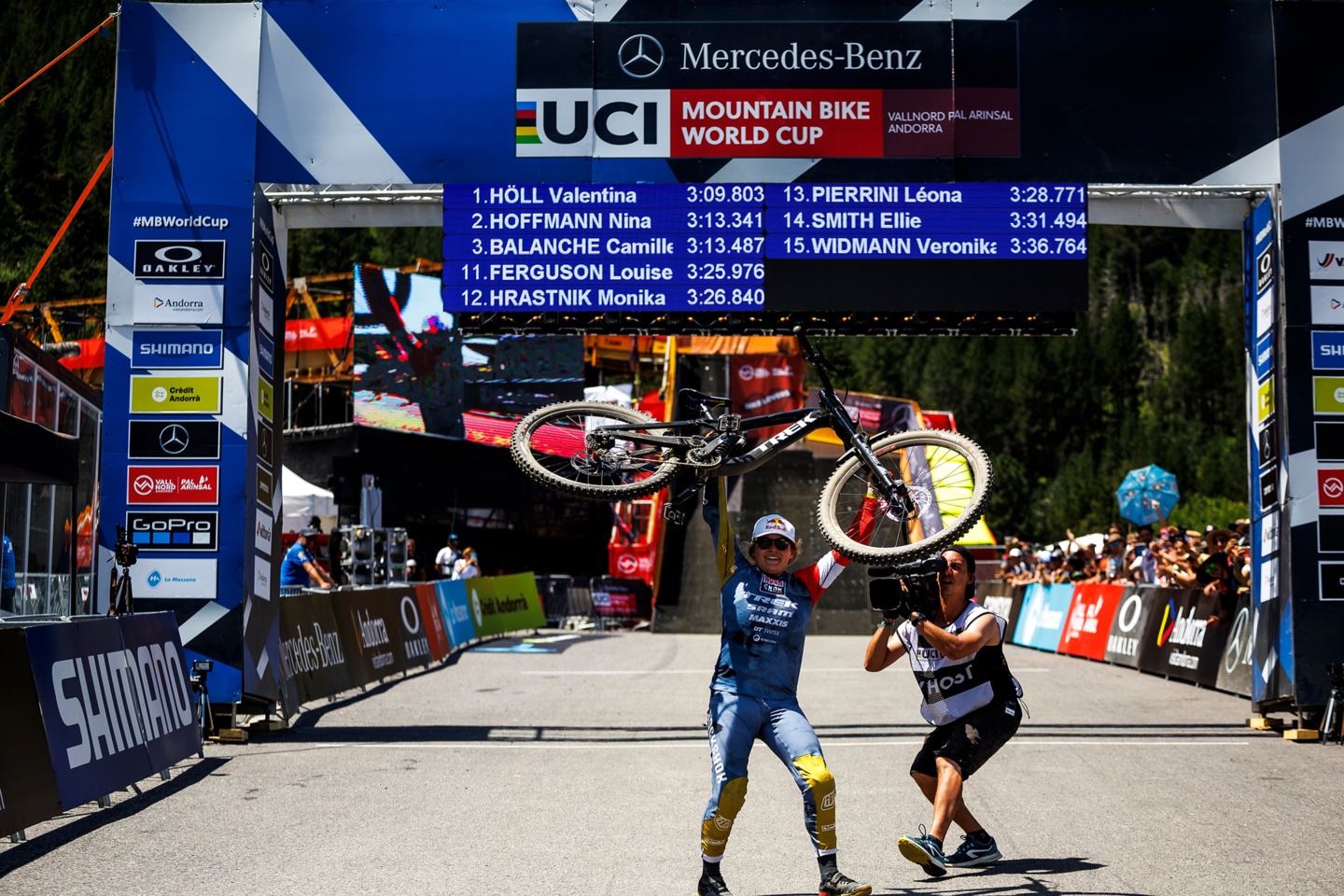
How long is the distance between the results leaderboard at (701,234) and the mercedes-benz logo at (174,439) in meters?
3.10

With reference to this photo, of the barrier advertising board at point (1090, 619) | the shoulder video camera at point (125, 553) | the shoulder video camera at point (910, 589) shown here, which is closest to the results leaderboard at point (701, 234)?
the shoulder video camera at point (125, 553)

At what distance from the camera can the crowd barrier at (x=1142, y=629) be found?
18047 millimetres

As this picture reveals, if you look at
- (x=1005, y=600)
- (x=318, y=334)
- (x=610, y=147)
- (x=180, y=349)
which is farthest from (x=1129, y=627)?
(x=318, y=334)

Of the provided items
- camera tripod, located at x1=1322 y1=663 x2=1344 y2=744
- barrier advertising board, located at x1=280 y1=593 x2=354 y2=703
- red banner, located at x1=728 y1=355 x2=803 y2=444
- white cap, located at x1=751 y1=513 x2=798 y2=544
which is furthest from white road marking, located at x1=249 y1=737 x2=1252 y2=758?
red banner, located at x1=728 y1=355 x2=803 y2=444

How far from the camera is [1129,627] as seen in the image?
23.2 meters

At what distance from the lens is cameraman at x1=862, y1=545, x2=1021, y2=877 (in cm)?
743

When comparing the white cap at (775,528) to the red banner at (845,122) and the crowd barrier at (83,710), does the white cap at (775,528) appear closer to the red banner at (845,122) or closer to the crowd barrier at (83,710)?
the crowd barrier at (83,710)

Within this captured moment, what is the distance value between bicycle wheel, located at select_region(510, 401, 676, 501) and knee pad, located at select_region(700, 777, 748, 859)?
3.38 meters

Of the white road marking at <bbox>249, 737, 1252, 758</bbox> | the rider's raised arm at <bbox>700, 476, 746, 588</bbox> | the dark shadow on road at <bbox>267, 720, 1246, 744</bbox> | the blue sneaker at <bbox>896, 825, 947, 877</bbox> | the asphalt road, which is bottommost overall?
the dark shadow on road at <bbox>267, 720, 1246, 744</bbox>

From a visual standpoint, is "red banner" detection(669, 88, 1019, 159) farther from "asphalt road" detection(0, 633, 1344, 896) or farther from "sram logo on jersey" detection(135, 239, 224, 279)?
"asphalt road" detection(0, 633, 1344, 896)

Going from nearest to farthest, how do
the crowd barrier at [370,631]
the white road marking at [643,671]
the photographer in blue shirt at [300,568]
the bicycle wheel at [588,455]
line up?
1. the bicycle wheel at [588,455]
2. the crowd barrier at [370,631]
3. the photographer in blue shirt at [300,568]
4. the white road marking at [643,671]

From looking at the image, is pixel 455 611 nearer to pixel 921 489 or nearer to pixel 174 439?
pixel 174 439

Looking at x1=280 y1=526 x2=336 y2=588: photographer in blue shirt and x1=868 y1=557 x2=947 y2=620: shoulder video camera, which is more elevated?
x1=868 y1=557 x2=947 y2=620: shoulder video camera

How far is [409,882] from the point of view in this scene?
7.04 m
